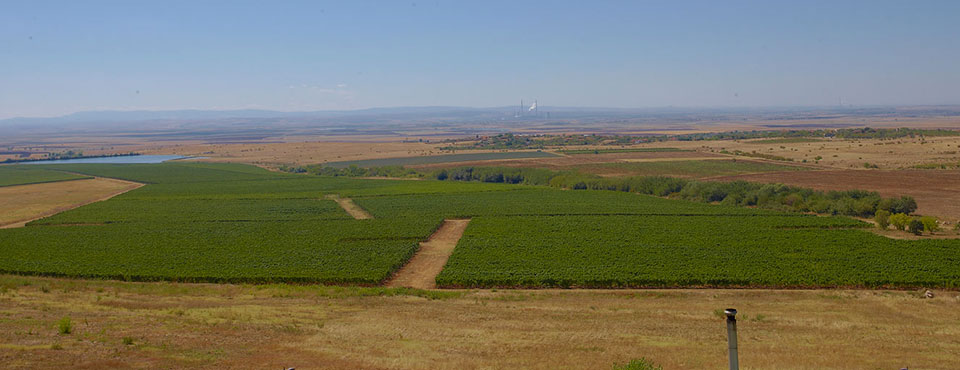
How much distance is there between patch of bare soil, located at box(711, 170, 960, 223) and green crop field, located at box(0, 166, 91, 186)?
9051cm

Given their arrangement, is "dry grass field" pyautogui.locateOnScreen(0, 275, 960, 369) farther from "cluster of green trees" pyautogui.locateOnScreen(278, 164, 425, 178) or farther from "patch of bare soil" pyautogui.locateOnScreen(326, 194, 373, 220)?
"cluster of green trees" pyautogui.locateOnScreen(278, 164, 425, 178)

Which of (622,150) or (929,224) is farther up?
(622,150)

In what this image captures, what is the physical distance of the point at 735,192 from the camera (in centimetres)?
6212

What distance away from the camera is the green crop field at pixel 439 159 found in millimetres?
115375

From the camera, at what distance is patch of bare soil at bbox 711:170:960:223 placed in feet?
180

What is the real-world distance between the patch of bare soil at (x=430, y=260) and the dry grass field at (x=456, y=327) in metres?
2.76

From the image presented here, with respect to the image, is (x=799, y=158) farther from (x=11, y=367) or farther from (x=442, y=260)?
(x=11, y=367)

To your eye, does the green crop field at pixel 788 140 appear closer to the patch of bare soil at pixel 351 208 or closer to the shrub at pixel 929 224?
the shrub at pixel 929 224

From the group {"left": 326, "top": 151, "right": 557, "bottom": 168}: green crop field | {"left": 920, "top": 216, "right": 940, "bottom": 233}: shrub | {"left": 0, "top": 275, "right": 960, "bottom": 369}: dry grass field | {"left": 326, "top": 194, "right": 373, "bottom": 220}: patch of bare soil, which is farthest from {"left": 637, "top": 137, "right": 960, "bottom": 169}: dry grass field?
{"left": 0, "top": 275, "right": 960, "bottom": 369}: dry grass field

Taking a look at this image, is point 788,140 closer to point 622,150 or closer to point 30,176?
point 622,150

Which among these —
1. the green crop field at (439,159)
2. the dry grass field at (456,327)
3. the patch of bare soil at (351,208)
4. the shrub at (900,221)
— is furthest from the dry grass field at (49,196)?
the shrub at (900,221)

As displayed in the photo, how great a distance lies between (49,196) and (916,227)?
3289 inches

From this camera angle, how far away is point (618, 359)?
769 inches

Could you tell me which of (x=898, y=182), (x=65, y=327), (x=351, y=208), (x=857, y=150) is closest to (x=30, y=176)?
(x=351, y=208)
